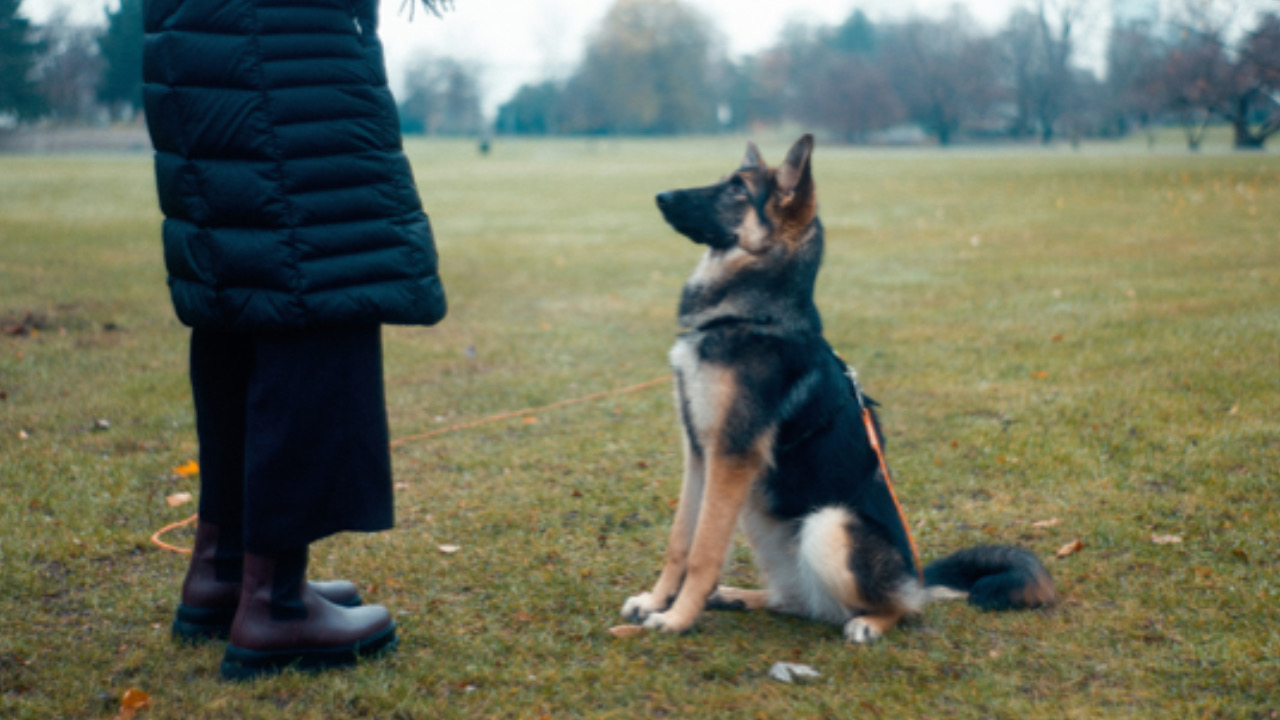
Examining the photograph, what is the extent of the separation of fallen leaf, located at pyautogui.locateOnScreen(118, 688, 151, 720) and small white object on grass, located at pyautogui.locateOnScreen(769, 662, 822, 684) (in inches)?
73.4

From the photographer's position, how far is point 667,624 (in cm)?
349

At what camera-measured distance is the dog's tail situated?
359 centimetres

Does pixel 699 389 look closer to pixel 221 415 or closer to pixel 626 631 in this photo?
pixel 626 631

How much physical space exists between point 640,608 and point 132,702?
Result: 5.40 feet

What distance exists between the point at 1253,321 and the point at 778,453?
7038 mm

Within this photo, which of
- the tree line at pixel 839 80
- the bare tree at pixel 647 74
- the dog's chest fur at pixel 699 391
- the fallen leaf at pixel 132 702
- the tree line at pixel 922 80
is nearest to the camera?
the fallen leaf at pixel 132 702

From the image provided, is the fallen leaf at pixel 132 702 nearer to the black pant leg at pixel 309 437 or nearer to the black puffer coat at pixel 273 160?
the black pant leg at pixel 309 437

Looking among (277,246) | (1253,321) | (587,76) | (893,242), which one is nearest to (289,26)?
(277,246)

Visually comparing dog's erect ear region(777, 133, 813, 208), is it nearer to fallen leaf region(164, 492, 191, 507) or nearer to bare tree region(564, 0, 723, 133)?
fallen leaf region(164, 492, 191, 507)

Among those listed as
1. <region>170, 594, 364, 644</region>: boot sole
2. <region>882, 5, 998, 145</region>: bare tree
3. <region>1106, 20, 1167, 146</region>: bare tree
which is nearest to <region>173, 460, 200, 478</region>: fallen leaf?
<region>170, 594, 364, 644</region>: boot sole

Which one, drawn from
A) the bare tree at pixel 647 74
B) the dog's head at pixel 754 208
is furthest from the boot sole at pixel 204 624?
the bare tree at pixel 647 74

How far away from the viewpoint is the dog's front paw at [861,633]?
341cm

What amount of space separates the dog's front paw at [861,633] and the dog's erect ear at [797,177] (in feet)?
4.88

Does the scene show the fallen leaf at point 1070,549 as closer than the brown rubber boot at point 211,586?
No
